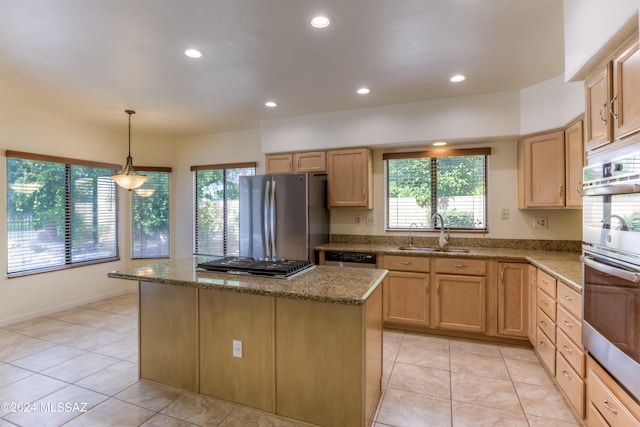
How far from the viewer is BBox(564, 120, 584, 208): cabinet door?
2.66 metres

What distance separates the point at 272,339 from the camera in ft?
6.68

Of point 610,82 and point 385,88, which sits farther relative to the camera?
point 385,88

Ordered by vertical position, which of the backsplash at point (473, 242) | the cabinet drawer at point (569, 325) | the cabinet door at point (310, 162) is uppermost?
the cabinet door at point (310, 162)

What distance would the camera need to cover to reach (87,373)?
2602 millimetres

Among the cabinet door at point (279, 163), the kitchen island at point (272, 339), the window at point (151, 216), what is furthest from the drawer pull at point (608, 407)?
the window at point (151, 216)

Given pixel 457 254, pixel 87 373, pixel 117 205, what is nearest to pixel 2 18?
pixel 87 373

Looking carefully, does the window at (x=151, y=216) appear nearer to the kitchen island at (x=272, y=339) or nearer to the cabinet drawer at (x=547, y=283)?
the kitchen island at (x=272, y=339)

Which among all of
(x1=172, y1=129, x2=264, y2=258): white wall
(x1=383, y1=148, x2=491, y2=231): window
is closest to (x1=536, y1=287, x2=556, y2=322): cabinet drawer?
(x1=383, y1=148, x2=491, y2=231): window

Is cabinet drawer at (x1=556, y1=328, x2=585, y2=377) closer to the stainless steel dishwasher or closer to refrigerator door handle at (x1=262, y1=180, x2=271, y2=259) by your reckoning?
the stainless steel dishwasher

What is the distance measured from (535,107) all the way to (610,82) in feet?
5.41

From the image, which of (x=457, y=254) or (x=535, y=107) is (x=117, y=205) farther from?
(x=535, y=107)

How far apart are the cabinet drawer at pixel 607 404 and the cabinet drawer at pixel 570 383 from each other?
0.14 metres

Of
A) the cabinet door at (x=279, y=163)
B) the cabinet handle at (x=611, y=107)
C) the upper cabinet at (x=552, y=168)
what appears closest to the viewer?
the cabinet handle at (x=611, y=107)

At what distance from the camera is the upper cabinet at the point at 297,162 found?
407 centimetres
